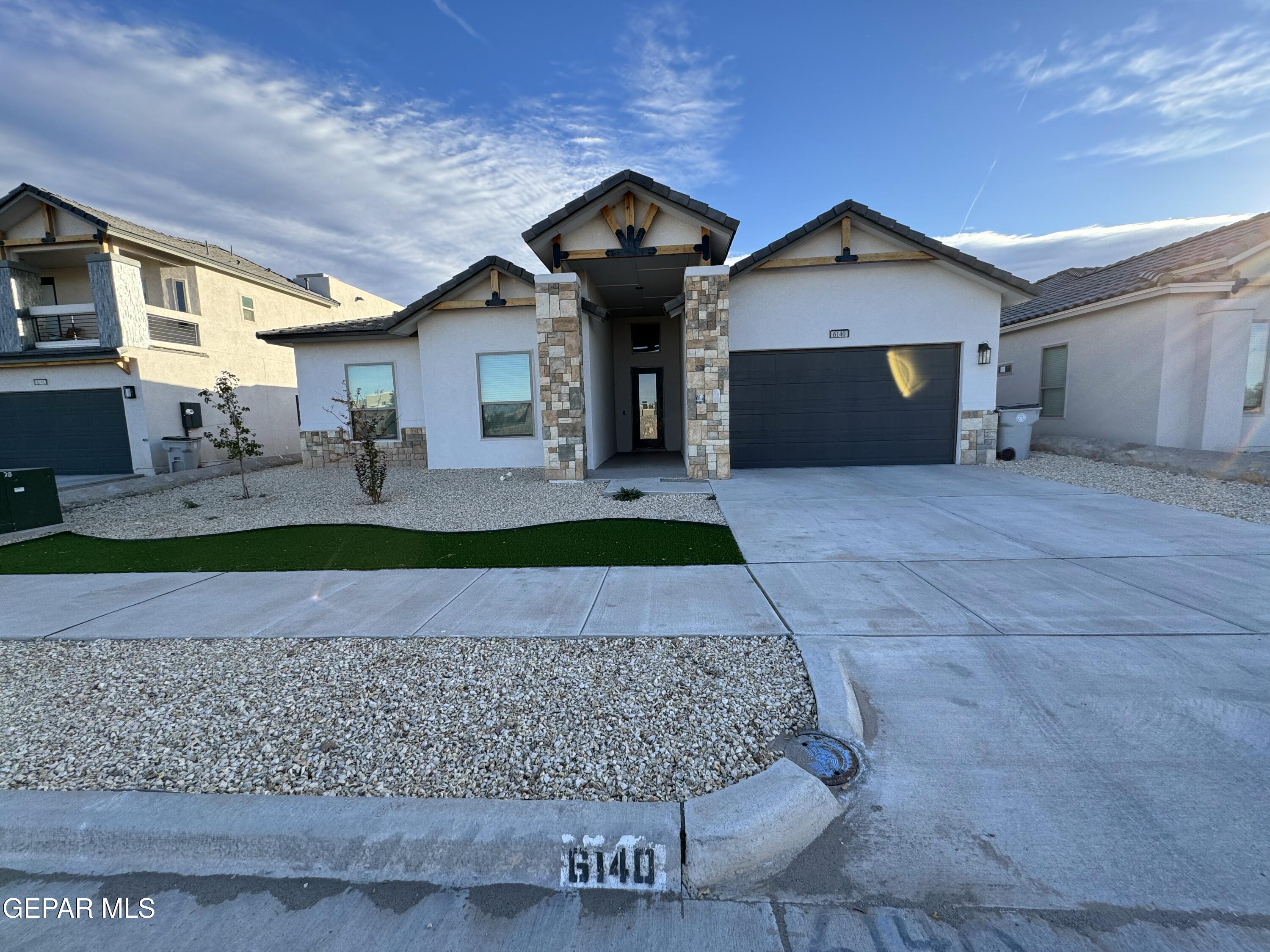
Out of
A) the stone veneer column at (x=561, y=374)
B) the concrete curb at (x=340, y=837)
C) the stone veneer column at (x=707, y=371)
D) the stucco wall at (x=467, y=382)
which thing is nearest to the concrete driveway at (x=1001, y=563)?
the stone veneer column at (x=707, y=371)

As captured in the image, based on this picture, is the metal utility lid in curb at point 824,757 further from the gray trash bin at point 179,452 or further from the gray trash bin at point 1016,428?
the gray trash bin at point 179,452

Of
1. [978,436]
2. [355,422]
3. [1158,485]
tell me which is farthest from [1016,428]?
[355,422]

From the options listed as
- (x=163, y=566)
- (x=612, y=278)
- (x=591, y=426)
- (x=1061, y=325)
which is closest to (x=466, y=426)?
(x=591, y=426)

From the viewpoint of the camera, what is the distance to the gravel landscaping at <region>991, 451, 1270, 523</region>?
714 centimetres

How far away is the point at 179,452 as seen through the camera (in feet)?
43.8

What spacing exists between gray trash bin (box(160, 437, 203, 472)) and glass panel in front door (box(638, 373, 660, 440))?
35.9 feet

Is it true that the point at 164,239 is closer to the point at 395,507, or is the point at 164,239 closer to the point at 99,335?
the point at 99,335

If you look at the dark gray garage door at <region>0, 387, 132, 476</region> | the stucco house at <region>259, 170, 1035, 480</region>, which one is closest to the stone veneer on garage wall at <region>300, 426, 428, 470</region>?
the stucco house at <region>259, 170, 1035, 480</region>

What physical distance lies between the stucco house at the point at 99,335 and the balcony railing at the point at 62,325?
1.2 inches

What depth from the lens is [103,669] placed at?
3.71 m

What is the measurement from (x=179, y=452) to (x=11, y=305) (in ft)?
16.5

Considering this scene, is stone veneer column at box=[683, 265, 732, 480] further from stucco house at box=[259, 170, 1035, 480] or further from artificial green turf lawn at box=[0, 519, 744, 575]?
artificial green turf lawn at box=[0, 519, 744, 575]

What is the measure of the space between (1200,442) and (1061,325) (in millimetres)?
3770

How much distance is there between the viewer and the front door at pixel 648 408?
16109 millimetres
